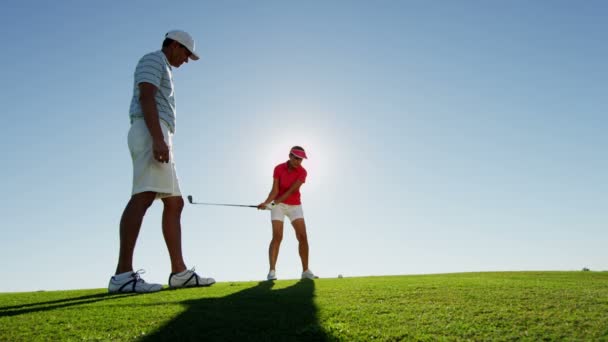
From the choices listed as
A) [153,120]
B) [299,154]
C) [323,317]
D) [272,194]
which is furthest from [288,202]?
[323,317]

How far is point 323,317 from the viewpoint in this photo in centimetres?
357

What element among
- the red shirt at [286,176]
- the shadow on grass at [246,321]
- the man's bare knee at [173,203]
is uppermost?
the red shirt at [286,176]

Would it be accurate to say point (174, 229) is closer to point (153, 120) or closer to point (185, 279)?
point (185, 279)

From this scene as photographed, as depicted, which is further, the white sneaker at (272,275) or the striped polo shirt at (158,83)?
the white sneaker at (272,275)

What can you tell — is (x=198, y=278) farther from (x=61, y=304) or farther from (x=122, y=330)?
(x=122, y=330)

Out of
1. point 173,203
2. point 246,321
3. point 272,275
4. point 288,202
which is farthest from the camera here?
point 288,202

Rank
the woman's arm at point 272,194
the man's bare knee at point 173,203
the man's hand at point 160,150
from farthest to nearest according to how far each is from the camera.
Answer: the woman's arm at point 272,194 < the man's bare knee at point 173,203 < the man's hand at point 160,150

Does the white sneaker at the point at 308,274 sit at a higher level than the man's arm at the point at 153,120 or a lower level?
lower

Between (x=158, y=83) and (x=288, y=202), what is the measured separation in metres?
4.37

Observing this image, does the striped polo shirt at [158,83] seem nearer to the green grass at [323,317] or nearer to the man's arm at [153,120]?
the man's arm at [153,120]

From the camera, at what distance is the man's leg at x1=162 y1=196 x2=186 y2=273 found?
6086mm

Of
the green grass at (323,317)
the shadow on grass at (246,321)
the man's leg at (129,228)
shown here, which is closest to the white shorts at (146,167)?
the man's leg at (129,228)

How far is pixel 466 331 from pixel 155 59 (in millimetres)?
4486

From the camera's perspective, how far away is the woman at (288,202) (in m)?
9.46
